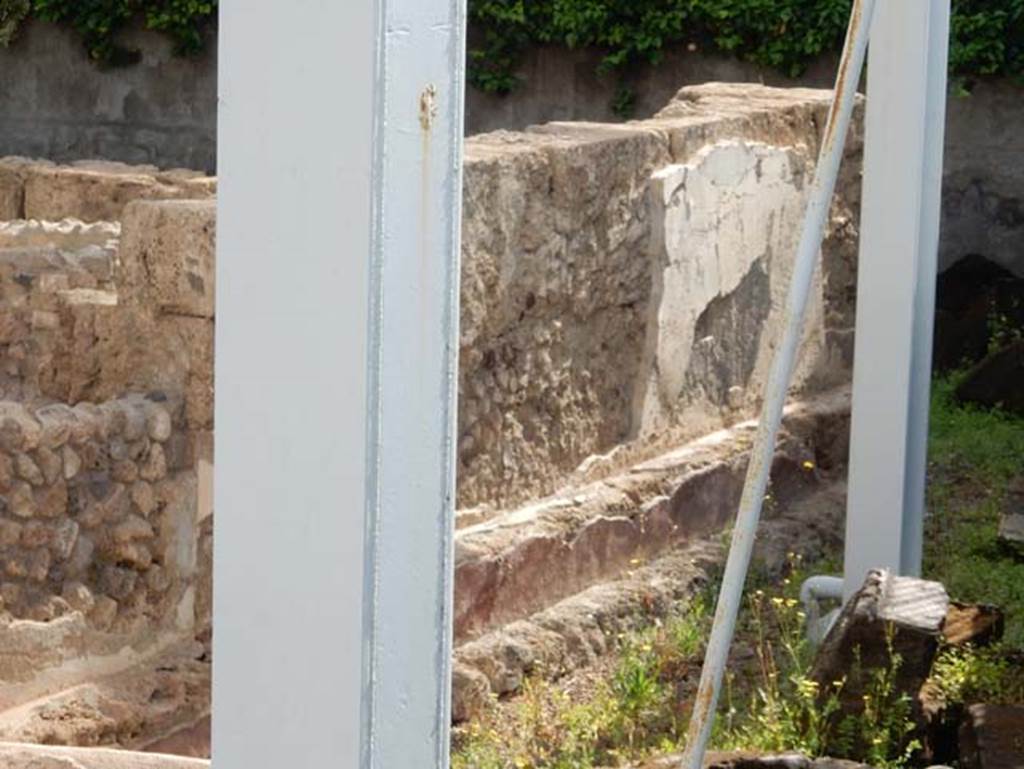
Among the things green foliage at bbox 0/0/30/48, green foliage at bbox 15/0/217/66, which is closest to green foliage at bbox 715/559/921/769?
green foliage at bbox 15/0/217/66

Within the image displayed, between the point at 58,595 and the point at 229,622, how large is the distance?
107 inches

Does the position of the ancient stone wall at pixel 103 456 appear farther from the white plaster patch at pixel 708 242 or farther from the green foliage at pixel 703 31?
the green foliage at pixel 703 31

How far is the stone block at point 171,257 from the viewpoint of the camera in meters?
5.28

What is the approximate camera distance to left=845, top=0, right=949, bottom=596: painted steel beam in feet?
19.1

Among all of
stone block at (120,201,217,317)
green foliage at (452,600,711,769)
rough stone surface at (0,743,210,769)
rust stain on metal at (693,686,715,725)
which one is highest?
stone block at (120,201,217,317)

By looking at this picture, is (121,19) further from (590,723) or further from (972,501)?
(590,723)

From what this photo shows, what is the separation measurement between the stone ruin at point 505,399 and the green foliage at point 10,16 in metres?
6.44

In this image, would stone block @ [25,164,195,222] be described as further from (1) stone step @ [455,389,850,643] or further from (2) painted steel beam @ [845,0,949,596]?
(2) painted steel beam @ [845,0,949,596]

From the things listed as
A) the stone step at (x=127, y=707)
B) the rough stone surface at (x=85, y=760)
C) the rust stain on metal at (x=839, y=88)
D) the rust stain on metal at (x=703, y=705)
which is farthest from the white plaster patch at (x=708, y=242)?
the rough stone surface at (x=85, y=760)

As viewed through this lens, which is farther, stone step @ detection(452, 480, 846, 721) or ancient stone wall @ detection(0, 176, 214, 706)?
stone step @ detection(452, 480, 846, 721)

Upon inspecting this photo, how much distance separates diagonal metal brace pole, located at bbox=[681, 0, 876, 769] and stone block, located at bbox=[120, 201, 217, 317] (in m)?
1.63

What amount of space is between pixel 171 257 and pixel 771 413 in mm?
1805

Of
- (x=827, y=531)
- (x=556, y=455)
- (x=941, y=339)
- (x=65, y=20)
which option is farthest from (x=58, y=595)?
(x=65, y=20)

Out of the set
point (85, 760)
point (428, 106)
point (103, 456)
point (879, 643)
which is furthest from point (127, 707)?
point (428, 106)
